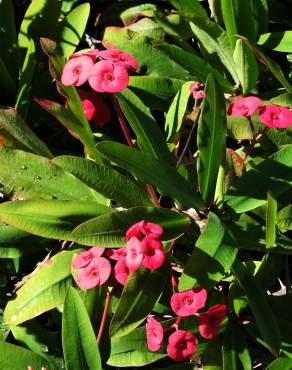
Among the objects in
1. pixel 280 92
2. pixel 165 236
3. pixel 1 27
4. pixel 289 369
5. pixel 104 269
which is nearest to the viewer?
pixel 104 269

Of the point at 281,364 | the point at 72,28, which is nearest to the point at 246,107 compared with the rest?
the point at 281,364

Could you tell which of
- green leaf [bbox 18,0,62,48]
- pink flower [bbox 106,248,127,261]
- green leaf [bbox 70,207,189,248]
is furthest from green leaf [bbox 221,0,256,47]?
pink flower [bbox 106,248,127,261]

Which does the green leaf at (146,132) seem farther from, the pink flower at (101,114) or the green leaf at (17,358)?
the green leaf at (17,358)

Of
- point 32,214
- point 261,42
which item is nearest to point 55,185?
point 32,214

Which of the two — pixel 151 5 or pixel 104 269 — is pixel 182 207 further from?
pixel 151 5

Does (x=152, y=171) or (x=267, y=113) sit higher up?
(x=267, y=113)

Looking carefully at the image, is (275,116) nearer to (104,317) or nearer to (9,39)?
(104,317)

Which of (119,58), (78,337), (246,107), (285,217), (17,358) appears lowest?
(17,358)
